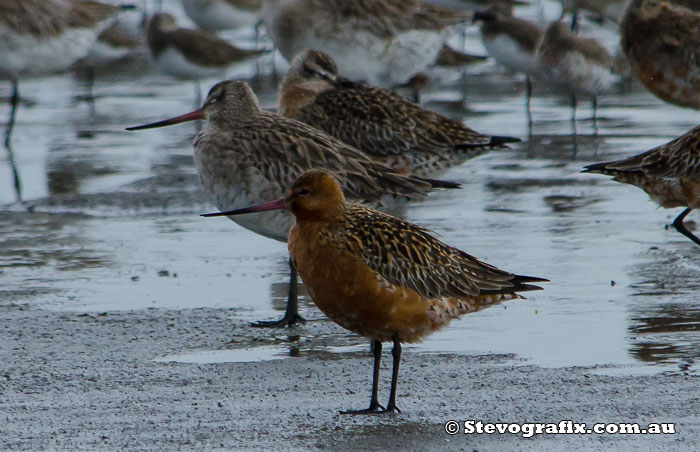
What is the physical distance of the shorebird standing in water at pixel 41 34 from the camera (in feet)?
47.6

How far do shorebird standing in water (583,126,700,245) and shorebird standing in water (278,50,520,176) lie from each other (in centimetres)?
139

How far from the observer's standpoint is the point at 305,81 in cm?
1050

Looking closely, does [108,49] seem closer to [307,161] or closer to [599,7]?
[599,7]

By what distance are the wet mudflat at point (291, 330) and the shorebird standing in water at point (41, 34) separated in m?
2.25

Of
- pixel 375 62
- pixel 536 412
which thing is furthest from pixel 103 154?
pixel 536 412

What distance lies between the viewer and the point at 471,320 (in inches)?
288

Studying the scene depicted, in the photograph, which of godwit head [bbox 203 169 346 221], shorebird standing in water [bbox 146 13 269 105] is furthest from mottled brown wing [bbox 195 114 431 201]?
shorebird standing in water [bbox 146 13 269 105]

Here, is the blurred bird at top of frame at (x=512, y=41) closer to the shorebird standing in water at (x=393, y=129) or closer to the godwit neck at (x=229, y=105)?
the shorebird standing in water at (x=393, y=129)

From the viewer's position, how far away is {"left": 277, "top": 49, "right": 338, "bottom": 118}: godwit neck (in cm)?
1039

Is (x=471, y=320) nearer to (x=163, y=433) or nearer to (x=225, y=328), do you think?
(x=225, y=328)

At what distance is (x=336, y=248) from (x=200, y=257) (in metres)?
3.21

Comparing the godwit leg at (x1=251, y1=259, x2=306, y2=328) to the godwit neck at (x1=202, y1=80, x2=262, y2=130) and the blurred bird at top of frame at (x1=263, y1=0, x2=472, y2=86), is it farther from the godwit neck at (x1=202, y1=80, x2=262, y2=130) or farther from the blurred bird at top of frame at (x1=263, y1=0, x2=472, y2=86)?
the blurred bird at top of frame at (x1=263, y1=0, x2=472, y2=86)

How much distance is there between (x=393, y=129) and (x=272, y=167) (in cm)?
229

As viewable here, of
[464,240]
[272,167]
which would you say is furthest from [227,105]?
[464,240]
